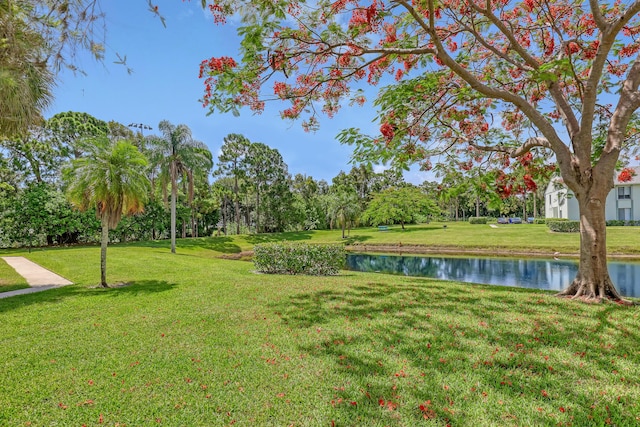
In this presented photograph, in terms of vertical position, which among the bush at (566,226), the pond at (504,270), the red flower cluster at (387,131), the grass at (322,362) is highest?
the red flower cluster at (387,131)

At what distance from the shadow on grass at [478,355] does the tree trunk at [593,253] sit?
680 millimetres

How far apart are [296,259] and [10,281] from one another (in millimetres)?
9693

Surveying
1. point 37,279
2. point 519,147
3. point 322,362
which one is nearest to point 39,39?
point 322,362

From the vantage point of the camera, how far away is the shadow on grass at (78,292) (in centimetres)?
737

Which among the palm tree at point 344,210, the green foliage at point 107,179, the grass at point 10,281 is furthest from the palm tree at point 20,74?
the palm tree at point 344,210

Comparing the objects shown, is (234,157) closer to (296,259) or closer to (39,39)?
(296,259)

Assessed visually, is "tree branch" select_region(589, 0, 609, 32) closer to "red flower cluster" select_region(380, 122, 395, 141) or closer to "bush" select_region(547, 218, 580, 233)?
"red flower cluster" select_region(380, 122, 395, 141)

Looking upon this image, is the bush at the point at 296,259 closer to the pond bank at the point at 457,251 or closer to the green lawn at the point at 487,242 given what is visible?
the green lawn at the point at 487,242

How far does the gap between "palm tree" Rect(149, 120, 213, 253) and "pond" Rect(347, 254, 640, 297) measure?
15.4m

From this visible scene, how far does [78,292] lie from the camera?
8539 millimetres

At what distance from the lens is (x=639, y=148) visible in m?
8.59

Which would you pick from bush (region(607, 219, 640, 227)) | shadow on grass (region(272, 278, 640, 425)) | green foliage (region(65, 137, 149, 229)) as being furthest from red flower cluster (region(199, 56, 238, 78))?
bush (region(607, 219, 640, 227))

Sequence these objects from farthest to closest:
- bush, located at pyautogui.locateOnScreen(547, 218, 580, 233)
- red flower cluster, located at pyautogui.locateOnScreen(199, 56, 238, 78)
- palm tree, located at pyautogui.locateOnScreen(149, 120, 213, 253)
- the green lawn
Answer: bush, located at pyautogui.locateOnScreen(547, 218, 580, 233)
palm tree, located at pyautogui.locateOnScreen(149, 120, 213, 253)
the green lawn
red flower cluster, located at pyautogui.locateOnScreen(199, 56, 238, 78)

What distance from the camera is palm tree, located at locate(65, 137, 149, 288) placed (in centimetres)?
864
